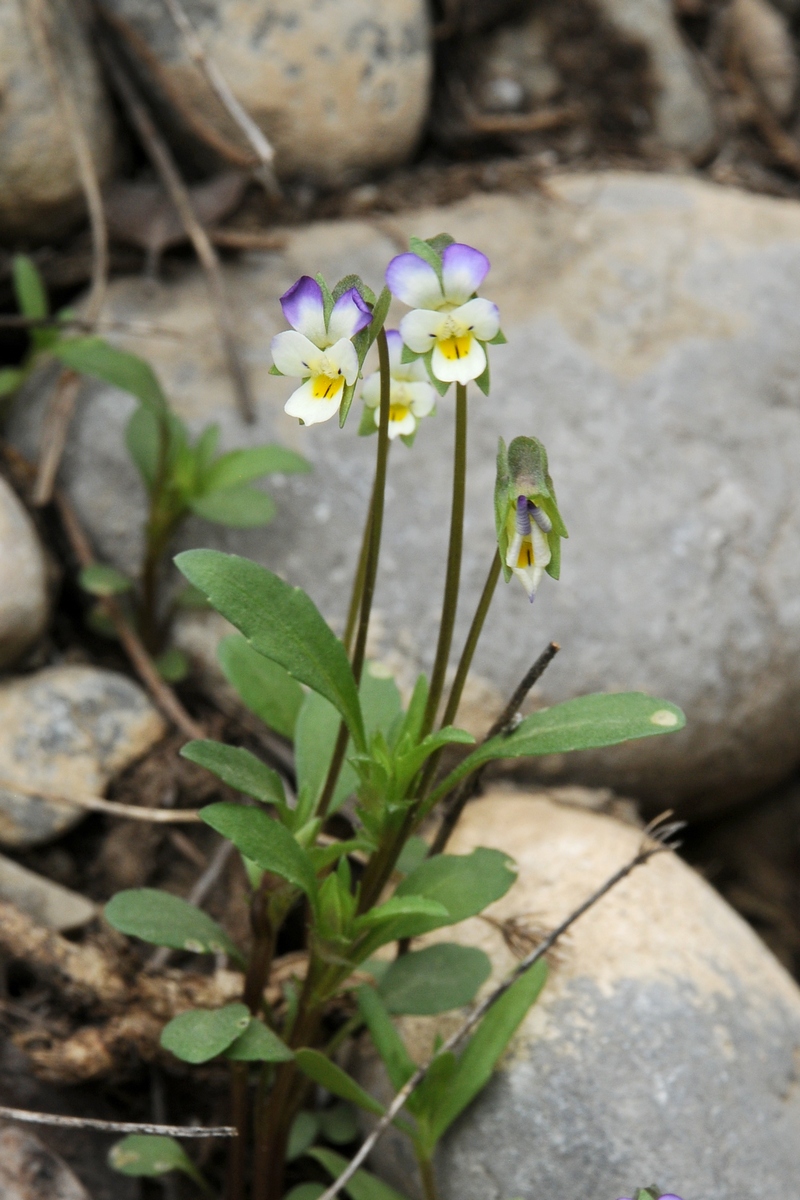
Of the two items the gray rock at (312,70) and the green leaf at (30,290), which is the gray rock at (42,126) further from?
the green leaf at (30,290)

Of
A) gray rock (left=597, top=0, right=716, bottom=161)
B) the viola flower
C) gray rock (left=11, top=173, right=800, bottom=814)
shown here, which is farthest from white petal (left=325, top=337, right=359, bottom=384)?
gray rock (left=597, top=0, right=716, bottom=161)

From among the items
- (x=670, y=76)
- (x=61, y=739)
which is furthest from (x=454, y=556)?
(x=670, y=76)

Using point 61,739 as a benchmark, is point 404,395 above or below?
above

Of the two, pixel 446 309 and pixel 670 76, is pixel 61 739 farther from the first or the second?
pixel 670 76

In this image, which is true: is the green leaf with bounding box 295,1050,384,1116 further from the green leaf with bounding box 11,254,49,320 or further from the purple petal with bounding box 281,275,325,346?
the green leaf with bounding box 11,254,49,320

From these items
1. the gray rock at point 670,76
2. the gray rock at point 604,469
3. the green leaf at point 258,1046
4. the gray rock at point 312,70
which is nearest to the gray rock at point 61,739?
the gray rock at point 604,469

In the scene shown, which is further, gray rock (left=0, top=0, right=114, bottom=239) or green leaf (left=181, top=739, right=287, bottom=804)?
gray rock (left=0, top=0, right=114, bottom=239)

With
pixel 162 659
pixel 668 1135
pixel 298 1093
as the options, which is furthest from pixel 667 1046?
pixel 162 659
